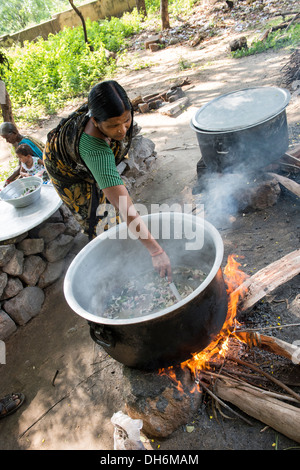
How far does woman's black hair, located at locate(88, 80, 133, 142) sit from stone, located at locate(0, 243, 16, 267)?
245 centimetres

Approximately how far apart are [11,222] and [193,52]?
33.1 ft

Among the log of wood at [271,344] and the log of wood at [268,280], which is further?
the log of wood at [268,280]

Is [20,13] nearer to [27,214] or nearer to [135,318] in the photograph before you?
[27,214]

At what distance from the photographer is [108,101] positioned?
1.71 metres

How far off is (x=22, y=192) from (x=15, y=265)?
3.03 ft

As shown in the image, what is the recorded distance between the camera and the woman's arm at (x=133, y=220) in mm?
1866

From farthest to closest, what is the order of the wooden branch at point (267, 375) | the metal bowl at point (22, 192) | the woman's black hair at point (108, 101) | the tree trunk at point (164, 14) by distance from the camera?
the tree trunk at point (164, 14), the metal bowl at point (22, 192), the wooden branch at point (267, 375), the woman's black hair at point (108, 101)

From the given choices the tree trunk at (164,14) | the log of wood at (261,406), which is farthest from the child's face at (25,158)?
the tree trunk at (164,14)

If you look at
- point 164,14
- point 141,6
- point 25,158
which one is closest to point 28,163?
point 25,158

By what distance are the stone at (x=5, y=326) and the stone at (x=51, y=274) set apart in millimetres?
546

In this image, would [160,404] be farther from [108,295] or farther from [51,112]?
[51,112]

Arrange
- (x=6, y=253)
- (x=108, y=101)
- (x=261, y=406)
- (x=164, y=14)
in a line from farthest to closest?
(x=164, y=14)
(x=6, y=253)
(x=261, y=406)
(x=108, y=101)

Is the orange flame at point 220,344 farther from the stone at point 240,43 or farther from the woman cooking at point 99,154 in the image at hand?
the stone at point 240,43

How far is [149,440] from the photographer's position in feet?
7.05
